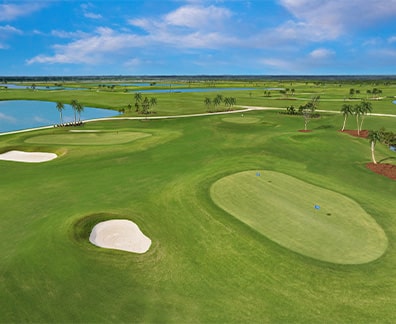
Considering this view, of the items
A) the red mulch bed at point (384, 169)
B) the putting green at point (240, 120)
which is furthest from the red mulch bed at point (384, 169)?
the putting green at point (240, 120)

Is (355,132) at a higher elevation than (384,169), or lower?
higher

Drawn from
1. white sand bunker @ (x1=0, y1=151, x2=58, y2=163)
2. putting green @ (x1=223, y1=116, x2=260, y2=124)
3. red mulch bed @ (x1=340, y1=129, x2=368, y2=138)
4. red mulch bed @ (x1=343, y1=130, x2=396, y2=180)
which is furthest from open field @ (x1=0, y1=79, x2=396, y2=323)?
putting green @ (x1=223, y1=116, x2=260, y2=124)

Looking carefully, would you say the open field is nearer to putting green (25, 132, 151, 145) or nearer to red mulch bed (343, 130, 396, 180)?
red mulch bed (343, 130, 396, 180)

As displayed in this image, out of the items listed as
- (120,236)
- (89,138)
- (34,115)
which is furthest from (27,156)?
(34,115)

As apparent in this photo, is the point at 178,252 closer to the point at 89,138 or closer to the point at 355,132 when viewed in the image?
the point at 89,138

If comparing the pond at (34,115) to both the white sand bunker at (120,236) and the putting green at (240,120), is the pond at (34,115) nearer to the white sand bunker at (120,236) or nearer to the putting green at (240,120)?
the putting green at (240,120)
